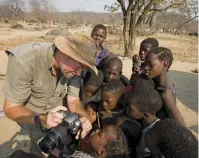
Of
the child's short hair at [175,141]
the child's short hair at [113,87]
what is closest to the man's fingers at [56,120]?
the child's short hair at [175,141]

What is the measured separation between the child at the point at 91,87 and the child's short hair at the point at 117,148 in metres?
0.95

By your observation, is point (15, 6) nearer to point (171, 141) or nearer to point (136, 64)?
point (136, 64)

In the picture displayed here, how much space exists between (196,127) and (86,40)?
3225 mm

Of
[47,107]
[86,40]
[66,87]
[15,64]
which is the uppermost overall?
[86,40]

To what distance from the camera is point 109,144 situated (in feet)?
6.71

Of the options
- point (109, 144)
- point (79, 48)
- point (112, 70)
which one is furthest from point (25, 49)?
point (112, 70)

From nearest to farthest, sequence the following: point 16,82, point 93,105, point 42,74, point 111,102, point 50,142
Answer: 1. point 50,142
2. point 16,82
3. point 42,74
4. point 111,102
5. point 93,105

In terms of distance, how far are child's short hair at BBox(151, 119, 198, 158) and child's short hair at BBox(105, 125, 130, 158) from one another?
279 millimetres

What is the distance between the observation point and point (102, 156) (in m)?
2.05

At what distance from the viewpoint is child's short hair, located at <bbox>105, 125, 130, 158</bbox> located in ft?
6.66

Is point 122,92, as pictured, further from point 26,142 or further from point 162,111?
point 26,142

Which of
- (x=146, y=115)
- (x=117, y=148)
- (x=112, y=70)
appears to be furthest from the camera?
(x=112, y=70)

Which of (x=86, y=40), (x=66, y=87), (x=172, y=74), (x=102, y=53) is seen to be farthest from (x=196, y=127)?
(x=172, y=74)

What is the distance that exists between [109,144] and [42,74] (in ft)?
2.45
